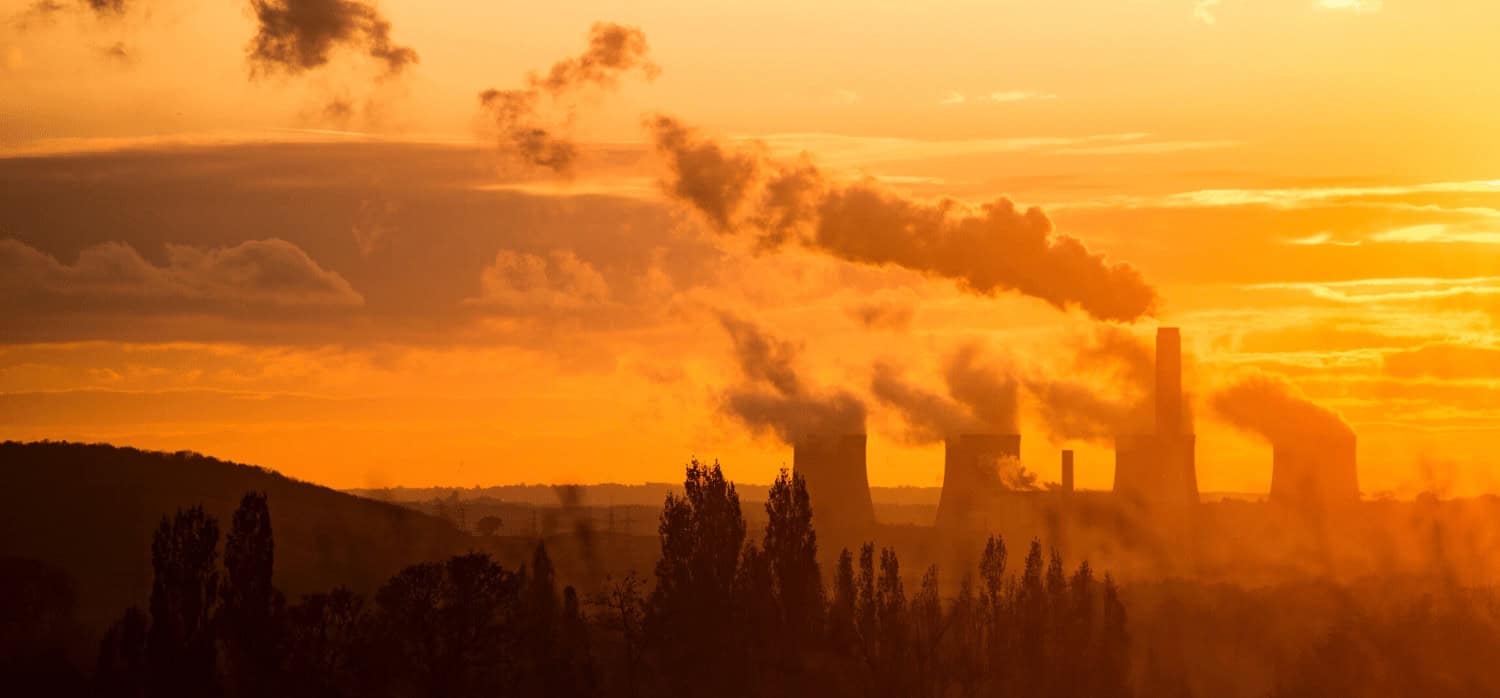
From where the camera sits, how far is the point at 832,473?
5960 inches

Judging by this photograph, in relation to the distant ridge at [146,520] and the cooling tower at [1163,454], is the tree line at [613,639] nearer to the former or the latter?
the distant ridge at [146,520]

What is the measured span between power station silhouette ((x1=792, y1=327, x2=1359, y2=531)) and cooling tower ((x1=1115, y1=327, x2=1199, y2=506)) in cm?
8

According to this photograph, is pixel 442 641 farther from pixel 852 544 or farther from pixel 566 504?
pixel 566 504

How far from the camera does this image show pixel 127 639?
65.8 meters

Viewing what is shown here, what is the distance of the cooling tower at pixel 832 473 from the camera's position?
5906 inches

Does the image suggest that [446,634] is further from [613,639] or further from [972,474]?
[972,474]

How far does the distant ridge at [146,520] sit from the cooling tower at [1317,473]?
64.2 metres

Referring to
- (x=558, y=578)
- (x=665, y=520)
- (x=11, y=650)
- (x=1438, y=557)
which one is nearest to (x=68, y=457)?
(x=558, y=578)

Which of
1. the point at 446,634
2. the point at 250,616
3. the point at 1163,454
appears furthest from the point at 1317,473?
the point at 250,616

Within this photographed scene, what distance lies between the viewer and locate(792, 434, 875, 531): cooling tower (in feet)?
492

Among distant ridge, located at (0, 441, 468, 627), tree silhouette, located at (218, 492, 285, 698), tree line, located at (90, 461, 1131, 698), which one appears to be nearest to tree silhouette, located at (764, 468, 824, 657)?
tree line, located at (90, 461, 1131, 698)

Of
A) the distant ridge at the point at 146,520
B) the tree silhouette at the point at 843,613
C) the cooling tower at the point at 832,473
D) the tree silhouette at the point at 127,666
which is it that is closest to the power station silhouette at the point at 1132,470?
the cooling tower at the point at 832,473

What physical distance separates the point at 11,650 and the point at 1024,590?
48502 mm

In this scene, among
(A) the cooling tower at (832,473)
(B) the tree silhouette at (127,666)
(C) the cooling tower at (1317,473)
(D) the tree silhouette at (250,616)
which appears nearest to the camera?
(B) the tree silhouette at (127,666)
